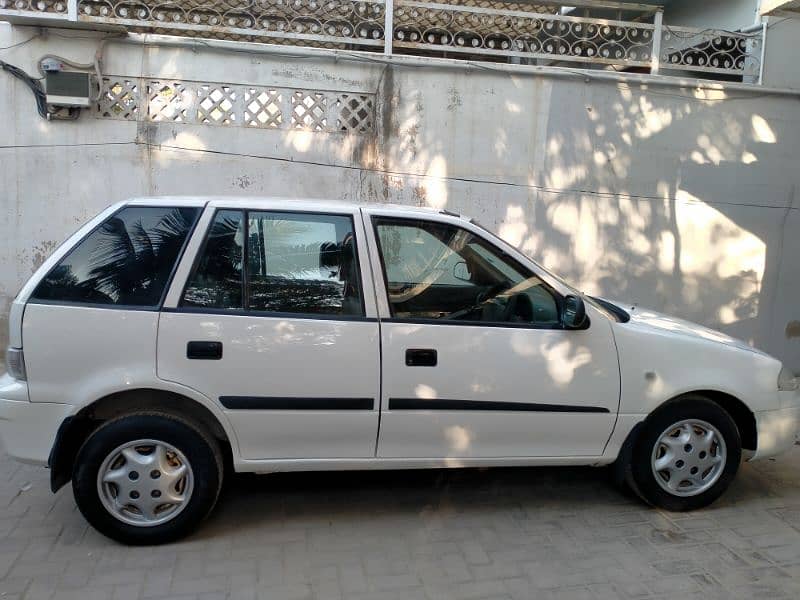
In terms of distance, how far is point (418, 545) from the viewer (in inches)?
138

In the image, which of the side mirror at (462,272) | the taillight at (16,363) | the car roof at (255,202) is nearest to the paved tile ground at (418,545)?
the taillight at (16,363)

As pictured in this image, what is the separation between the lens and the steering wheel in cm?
370

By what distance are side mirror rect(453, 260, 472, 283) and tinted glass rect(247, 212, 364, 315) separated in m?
0.58

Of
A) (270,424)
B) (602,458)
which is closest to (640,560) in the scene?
(602,458)

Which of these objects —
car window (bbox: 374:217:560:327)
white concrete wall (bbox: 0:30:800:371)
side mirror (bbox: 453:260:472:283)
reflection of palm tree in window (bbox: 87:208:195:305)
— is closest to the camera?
Answer: reflection of palm tree in window (bbox: 87:208:195:305)

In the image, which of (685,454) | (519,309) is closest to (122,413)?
(519,309)

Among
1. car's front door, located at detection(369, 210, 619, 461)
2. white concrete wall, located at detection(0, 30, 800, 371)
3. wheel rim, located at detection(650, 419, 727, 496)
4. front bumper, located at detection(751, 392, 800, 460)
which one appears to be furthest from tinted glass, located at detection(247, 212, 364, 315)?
white concrete wall, located at detection(0, 30, 800, 371)

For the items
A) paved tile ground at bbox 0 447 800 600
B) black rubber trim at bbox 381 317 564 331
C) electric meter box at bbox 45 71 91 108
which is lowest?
paved tile ground at bbox 0 447 800 600

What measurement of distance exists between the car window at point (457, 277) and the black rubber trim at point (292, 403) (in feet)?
1.87

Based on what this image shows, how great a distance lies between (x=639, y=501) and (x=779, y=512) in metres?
0.80

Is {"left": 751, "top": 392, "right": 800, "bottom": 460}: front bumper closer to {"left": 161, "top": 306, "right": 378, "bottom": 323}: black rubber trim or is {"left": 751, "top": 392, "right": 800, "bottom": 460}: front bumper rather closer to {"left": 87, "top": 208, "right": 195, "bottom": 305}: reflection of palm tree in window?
{"left": 161, "top": 306, "right": 378, "bottom": 323}: black rubber trim

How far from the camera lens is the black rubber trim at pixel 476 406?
353 cm

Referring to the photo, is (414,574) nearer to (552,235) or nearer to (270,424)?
(270,424)

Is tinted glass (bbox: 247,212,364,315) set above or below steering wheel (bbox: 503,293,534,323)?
above
